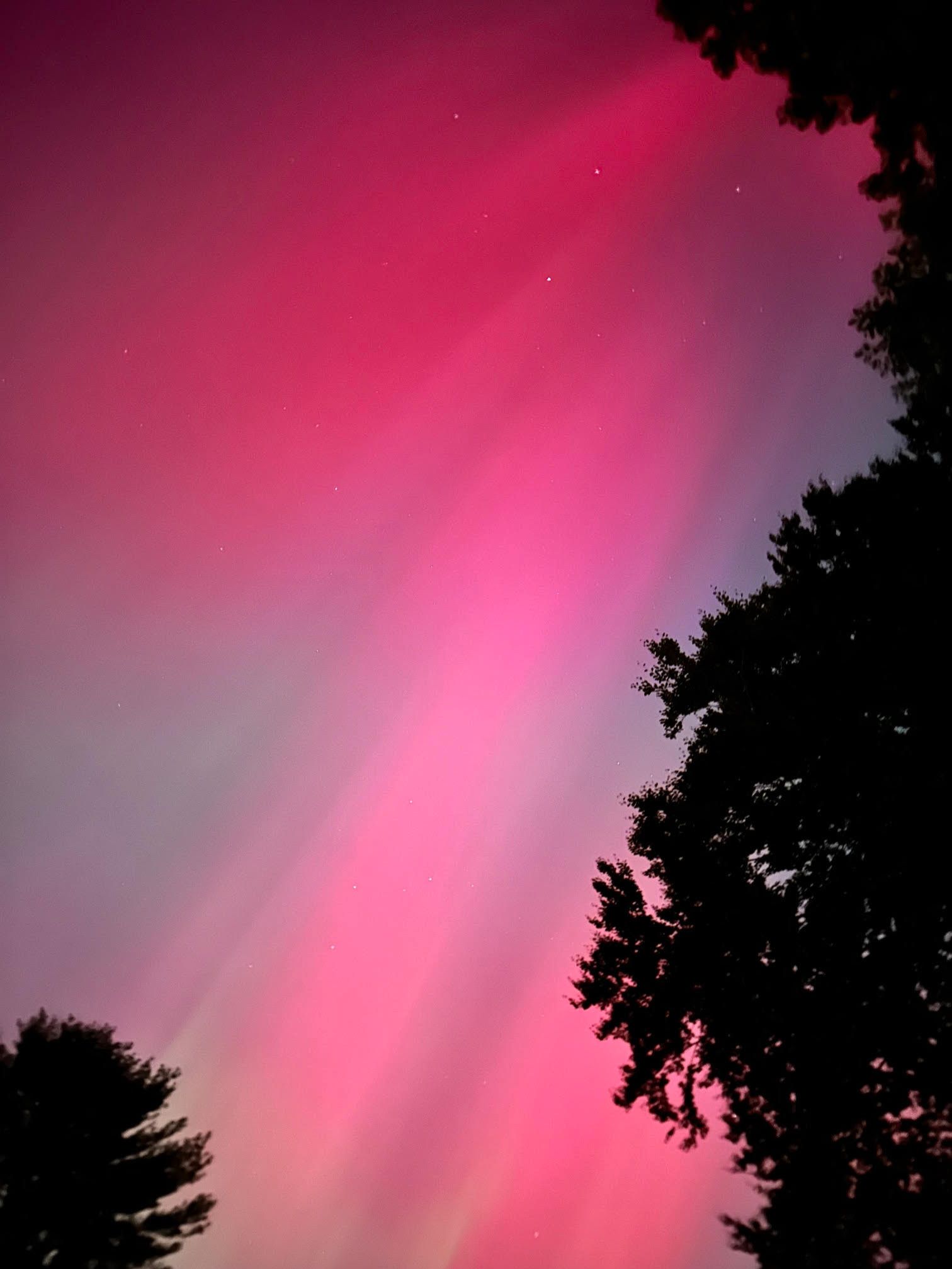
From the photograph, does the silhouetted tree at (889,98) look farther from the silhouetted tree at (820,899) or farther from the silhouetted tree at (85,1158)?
the silhouetted tree at (85,1158)

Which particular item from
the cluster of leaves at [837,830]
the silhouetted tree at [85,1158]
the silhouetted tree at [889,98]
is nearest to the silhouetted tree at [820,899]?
the cluster of leaves at [837,830]

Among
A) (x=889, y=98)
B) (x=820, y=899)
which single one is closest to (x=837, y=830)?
(x=820, y=899)

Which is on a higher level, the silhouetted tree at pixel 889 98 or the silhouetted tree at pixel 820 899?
the silhouetted tree at pixel 889 98

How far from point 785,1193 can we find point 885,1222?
5.68ft

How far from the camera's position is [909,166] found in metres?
9.91

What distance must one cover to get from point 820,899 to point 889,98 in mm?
13163

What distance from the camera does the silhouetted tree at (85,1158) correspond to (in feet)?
47.2

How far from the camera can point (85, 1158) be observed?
611 inches

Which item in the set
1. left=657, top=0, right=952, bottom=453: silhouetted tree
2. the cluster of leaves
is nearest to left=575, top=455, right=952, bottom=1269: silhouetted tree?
the cluster of leaves

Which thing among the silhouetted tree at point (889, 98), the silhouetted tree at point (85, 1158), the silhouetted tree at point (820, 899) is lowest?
the silhouetted tree at point (85, 1158)

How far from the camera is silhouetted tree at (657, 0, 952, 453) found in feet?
28.1

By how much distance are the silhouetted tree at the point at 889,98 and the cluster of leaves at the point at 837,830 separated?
0.03 meters

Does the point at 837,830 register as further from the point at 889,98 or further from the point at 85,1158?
the point at 85,1158

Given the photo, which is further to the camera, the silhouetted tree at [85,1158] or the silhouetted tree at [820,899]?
the silhouetted tree at [85,1158]
